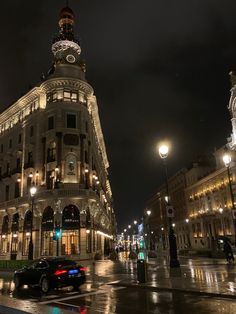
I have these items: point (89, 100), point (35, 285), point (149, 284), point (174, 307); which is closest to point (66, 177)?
Answer: point (89, 100)

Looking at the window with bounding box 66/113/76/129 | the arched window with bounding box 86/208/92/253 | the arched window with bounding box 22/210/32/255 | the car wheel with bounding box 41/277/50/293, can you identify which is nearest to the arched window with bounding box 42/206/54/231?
the arched window with bounding box 22/210/32/255

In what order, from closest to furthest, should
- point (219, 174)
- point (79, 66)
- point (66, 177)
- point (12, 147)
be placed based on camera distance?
point (66, 177) → point (79, 66) → point (12, 147) → point (219, 174)

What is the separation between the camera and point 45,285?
1586 cm

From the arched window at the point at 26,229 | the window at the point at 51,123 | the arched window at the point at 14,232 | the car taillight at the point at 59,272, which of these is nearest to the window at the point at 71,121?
the window at the point at 51,123

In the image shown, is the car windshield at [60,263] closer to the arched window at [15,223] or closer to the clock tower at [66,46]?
the arched window at [15,223]

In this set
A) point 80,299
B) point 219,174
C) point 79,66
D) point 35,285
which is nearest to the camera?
point 80,299

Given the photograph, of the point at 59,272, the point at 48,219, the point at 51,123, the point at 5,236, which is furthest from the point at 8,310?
the point at 5,236

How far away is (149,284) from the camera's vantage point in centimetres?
1552

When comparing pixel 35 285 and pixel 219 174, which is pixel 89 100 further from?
pixel 35 285

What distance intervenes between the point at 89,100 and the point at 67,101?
A: 5.84 meters

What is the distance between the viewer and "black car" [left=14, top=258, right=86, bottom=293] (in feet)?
52.0

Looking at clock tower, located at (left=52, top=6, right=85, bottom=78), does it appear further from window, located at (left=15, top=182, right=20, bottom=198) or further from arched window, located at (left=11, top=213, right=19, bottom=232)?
arched window, located at (left=11, top=213, right=19, bottom=232)

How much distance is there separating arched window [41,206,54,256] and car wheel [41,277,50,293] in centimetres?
2725

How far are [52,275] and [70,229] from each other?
89.0 feet
